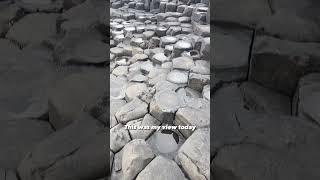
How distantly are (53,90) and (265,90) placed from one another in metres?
0.49

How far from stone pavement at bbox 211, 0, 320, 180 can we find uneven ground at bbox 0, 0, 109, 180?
0.78 ft

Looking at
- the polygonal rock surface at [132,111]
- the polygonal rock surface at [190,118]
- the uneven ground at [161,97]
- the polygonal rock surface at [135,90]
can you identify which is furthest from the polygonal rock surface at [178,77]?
the polygonal rock surface at [190,118]

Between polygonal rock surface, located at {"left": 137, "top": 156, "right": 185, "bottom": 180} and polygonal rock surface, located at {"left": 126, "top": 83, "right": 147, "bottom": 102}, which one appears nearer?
polygonal rock surface, located at {"left": 137, "top": 156, "right": 185, "bottom": 180}

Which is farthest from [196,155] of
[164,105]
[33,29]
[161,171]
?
[33,29]

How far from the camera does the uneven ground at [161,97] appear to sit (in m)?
0.71

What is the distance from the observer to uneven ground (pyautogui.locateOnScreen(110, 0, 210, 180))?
2.32 ft

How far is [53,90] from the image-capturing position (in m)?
0.74

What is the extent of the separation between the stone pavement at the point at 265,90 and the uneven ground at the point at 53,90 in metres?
0.24

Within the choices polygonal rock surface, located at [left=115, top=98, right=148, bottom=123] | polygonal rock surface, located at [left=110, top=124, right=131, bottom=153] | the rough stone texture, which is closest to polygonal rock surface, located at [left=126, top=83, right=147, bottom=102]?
polygonal rock surface, located at [left=115, top=98, right=148, bottom=123]

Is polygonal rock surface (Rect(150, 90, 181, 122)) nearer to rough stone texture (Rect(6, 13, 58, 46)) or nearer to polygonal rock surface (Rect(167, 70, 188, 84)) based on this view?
polygonal rock surface (Rect(167, 70, 188, 84))

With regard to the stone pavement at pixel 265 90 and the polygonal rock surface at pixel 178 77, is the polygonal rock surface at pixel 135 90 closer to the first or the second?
the polygonal rock surface at pixel 178 77

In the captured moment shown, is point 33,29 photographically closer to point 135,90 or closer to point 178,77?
point 135,90

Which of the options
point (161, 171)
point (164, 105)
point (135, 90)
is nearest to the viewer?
point (161, 171)

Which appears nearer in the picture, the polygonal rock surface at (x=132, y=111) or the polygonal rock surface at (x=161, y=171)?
the polygonal rock surface at (x=161, y=171)
